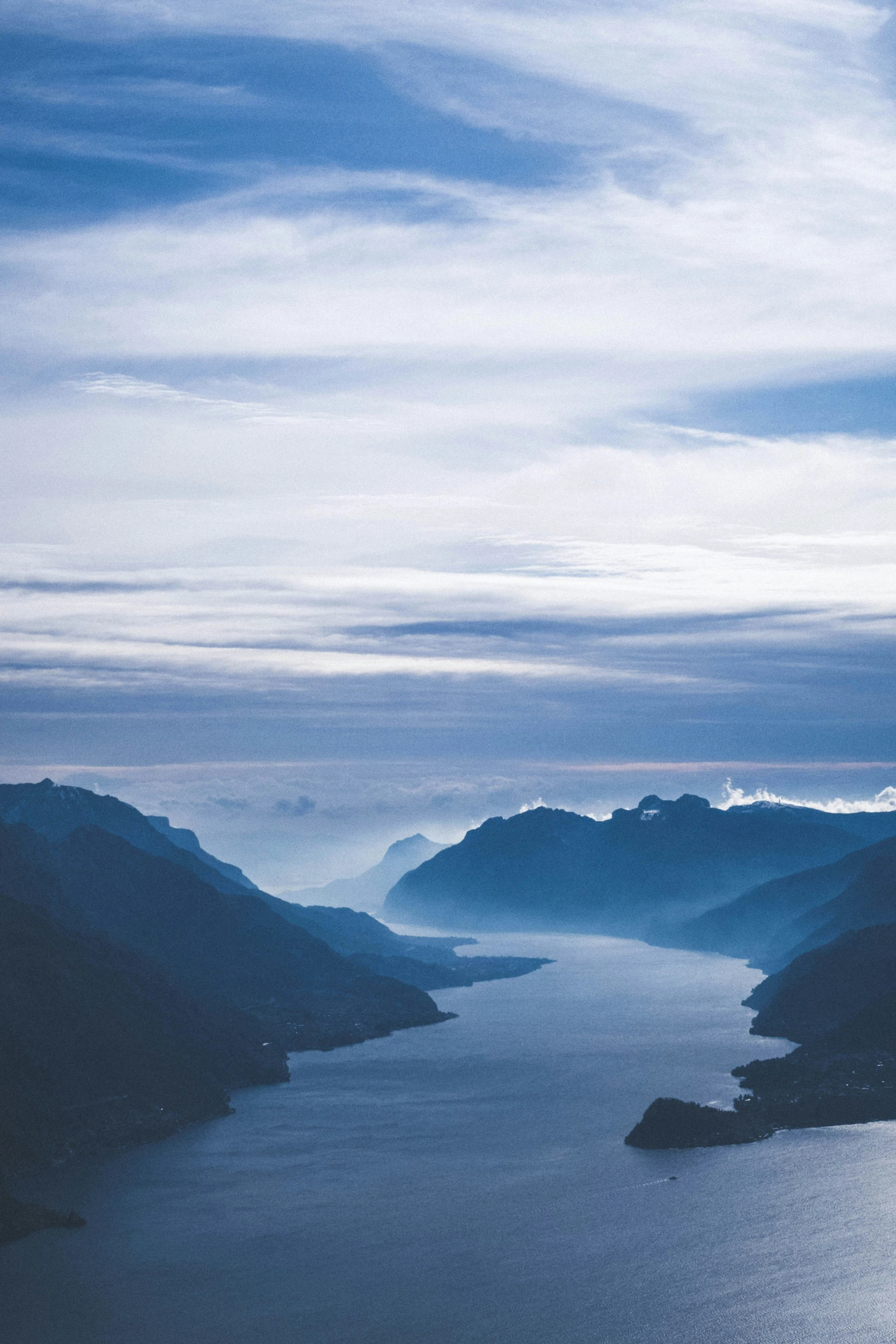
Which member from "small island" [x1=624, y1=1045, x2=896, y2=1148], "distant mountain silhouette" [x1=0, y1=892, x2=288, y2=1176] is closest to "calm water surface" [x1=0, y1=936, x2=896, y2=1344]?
"small island" [x1=624, y1=1045, x2=896, y2=1148]

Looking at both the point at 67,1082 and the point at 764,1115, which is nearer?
the point at 67,1082

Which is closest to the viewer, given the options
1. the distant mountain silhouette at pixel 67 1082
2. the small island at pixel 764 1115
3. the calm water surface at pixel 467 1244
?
the calm water surface at pixel 467 1244

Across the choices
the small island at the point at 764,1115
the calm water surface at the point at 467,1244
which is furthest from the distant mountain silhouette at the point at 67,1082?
the small island at the point at 764,1115

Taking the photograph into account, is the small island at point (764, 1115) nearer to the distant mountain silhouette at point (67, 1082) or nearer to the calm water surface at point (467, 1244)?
the calm water surface at point (467, 1244)

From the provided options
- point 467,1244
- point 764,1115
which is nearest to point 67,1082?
point 467,1244

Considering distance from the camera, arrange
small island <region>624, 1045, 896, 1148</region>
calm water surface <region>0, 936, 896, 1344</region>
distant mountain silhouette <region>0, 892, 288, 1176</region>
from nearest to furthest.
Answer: calm water surface <region>0, 936, 896, 1344</region>
distant mountain silhouette <region>0, 892, 288, 1176</region>
small island <region>624, 1045, 896, 1148</region>

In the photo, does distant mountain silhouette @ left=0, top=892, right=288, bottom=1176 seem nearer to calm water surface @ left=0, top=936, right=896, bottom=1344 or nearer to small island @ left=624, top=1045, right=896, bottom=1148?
calm water surface @ left=0, top=936, right=896, bottom=1344

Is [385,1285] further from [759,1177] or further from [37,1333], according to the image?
[759,1177]

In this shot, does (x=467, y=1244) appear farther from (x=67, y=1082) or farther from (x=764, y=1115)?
Answer: (x=67, y=1082)

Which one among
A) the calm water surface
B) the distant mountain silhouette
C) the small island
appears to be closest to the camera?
the calm water surface

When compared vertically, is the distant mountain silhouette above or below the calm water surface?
above
